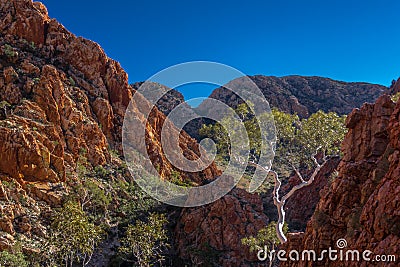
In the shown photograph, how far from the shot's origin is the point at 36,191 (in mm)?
39688

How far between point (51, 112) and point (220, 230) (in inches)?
1246

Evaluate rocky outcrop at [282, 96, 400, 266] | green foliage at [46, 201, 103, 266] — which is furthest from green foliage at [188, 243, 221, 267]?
rocky outcrop at [282, 96, 400, 266]

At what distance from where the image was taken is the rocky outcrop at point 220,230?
40.9 metres

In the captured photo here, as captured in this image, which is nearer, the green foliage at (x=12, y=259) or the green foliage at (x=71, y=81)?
the green foliage at (x=12, y=259)

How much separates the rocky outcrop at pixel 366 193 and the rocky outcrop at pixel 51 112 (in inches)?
1255

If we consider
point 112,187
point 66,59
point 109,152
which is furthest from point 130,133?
point 66,59

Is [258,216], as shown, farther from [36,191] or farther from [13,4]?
[13,4]

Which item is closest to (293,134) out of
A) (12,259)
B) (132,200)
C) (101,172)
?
(12,259)

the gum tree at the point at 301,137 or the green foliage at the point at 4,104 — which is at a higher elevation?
the green foliage at the point at 4,104

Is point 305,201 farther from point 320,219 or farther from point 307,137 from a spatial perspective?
point 320,219

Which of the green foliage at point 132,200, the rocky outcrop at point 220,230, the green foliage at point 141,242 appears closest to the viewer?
the green foliage at point 141,242

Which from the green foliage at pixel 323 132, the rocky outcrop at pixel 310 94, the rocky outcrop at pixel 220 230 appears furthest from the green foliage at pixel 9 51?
the rocky outcrop at pixel 310 94

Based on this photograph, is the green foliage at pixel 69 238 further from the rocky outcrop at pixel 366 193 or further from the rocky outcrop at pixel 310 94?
the rocky outcrop at pixel 310 94

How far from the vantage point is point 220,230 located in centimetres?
4381
